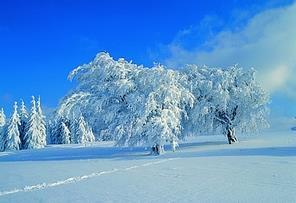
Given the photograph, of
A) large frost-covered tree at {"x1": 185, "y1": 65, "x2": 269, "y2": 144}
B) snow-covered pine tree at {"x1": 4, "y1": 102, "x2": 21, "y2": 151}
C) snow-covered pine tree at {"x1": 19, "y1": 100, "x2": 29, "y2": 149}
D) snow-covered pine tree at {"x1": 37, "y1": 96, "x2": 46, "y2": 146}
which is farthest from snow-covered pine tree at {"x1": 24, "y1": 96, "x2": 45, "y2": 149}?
large frost-covered tree at {"x1": 185, "y1": 65, "x2": 269, "y2": 144}

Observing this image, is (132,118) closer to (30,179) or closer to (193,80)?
(193,80)

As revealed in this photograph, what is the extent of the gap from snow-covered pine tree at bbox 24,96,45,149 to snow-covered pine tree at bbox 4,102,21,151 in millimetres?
1687

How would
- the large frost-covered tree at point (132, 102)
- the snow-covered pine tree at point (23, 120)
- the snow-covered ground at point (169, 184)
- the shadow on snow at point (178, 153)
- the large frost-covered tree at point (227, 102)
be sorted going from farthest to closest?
the snow-covered pine tree at point (23, 120)
the large frost-covered tree at point (227, 102)
the large frost-covered tree at point (132, 102)
the shadow on snow at point (178, 153)
the snow-covered ground at point (169, 184)

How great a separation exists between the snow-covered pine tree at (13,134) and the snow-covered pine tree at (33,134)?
1.69 metres

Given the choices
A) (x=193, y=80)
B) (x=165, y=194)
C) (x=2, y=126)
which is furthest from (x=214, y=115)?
(x=2, y=126)

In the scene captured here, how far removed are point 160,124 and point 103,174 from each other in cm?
1184

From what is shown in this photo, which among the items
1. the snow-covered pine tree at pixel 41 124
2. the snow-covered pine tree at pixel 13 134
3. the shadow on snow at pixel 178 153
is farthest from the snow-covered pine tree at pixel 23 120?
the shadow on snow at pixel 178 153

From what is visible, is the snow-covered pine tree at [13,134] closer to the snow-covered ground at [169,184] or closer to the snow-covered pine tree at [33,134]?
the snow-covered pine tree at [33,134]

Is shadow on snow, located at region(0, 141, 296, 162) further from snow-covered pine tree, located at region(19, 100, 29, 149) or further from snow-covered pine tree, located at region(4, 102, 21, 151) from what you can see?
snow-covered pine tree, located at region(19, 100, 29, 149)

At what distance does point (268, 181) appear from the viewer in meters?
16.3

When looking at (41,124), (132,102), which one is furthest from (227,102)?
(41,124)

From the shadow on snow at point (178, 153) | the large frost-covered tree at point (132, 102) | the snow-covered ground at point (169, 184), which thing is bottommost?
the snow-covered ground at point (169, 184)

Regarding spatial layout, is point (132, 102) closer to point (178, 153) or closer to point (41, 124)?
point (178, 153)

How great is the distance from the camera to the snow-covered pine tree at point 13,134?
72.4 m
